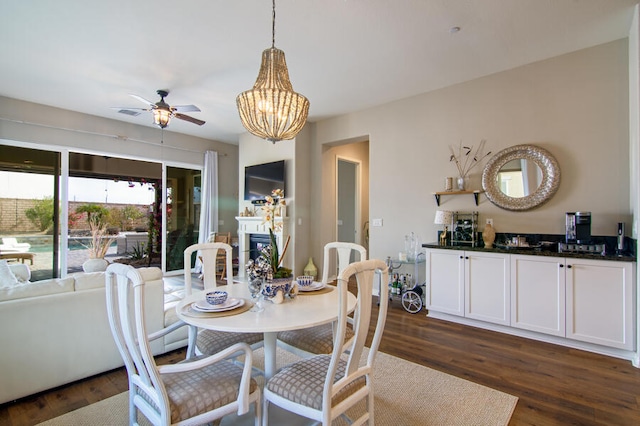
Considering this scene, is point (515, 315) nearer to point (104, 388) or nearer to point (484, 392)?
point (484, 392)

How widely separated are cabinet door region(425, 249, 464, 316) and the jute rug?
4.14 ft

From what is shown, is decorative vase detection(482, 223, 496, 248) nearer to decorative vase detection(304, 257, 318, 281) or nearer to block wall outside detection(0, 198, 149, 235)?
decorative vase detection(304, 257, 318, 281)

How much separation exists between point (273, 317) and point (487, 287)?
2683 millimetres

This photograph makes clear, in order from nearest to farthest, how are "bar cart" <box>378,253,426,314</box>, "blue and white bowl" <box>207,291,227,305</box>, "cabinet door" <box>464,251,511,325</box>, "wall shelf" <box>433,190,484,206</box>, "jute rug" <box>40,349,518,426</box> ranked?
1. "blue and white bowl" <box>207,291,227,305</box>
2. "jute rug" <box>40,349,518,426</box>
3. "cabinet door" <box>464,251,511,325</box>
4. "wall shelf" <box>433,190,484,206</box>
5. "bar cart" <box>378,253,426,314</box>

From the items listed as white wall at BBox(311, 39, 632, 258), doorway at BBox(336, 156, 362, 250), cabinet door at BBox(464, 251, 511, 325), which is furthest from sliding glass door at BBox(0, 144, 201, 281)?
cabinet door at BBox(464, 251, 511, 325)

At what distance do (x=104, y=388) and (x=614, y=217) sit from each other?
4.60 metres

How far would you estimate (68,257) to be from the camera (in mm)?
5047

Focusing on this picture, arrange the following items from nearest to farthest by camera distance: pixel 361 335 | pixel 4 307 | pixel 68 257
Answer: pixel 361 335, pixel 4 307, pixel 68 257

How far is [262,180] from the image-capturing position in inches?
229

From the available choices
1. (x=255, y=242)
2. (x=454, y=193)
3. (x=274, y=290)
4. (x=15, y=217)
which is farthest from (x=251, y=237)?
(x=274, y=290)

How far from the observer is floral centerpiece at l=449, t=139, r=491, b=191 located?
12.4ft

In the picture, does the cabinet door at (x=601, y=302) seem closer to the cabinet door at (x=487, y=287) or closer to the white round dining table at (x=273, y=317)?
the cabinet door at (x=487, y=287)

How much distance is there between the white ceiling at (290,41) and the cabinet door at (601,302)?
84.1 inches

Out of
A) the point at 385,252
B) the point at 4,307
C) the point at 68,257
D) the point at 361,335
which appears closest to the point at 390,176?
the point at 385,252
